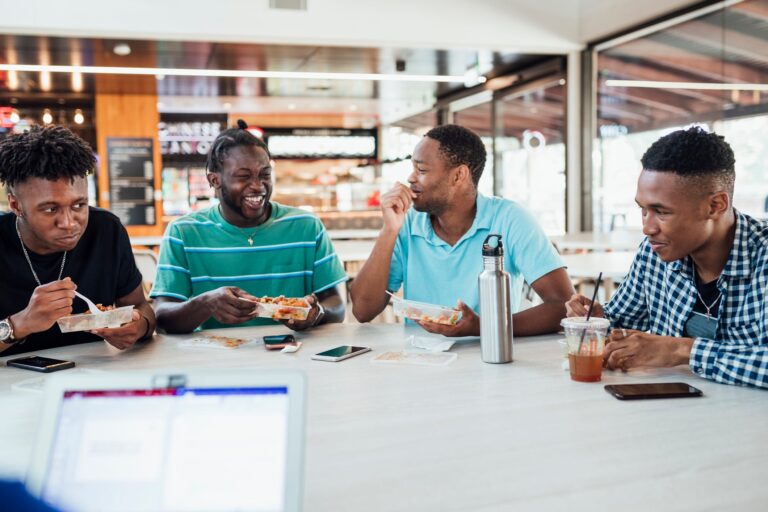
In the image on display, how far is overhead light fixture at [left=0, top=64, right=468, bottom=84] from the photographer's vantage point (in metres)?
6.32

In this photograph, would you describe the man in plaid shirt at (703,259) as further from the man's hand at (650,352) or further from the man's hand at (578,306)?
the man's hand at (578,306)

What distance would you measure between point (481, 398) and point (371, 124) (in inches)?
437

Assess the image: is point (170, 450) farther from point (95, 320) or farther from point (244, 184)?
point (244, 184)

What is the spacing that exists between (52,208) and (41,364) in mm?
400

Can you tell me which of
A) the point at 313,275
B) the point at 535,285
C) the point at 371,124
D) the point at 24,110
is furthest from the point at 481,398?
the point at 371,124

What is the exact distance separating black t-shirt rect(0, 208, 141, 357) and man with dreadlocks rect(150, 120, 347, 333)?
0.23 meters

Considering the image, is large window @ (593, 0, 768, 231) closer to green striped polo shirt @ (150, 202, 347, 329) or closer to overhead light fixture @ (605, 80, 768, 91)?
overhead light fixture @ (605, 80, 768, 91)

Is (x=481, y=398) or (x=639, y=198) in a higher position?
(x=639, y=198)

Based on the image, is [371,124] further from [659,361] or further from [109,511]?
[109,511]

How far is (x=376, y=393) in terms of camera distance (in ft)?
4.47

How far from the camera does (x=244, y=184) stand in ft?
7.72

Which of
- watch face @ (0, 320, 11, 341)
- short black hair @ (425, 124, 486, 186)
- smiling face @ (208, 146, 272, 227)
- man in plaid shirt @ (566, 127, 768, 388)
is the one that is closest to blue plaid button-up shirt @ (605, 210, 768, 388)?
man in plaid shirt @ (566, 127, 768, 388)

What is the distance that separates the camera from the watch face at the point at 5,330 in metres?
1.61

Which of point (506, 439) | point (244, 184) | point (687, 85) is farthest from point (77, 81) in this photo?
point (506, 439)
